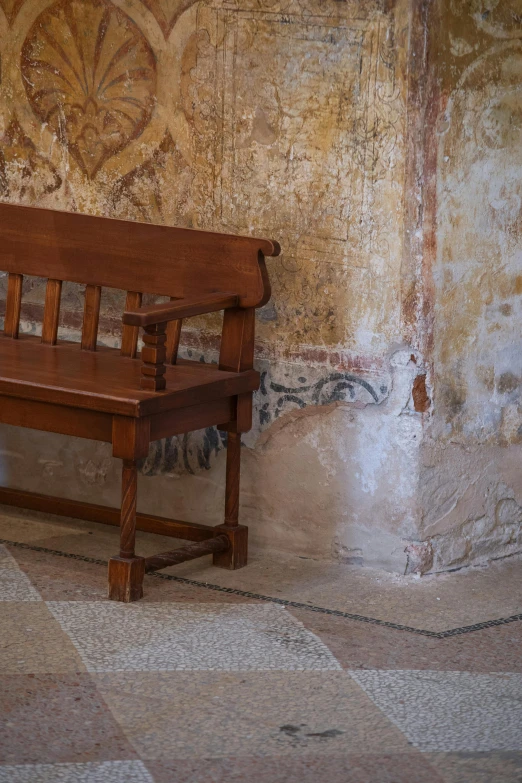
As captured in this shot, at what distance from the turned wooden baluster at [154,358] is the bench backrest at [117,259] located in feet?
1.47

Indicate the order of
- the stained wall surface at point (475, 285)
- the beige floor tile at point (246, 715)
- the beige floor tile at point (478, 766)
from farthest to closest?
the stained wall surface at point (475, 285) → the beige floor tile at point (246, 715) → the beige floor tile at point (478, 766)

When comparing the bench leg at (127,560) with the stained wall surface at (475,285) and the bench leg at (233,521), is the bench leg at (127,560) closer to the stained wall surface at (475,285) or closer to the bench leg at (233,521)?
the bench leg at (233,521)

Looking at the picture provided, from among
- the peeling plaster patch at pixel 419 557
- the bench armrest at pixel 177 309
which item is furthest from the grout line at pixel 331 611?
the bench armrest at pixel 177 309

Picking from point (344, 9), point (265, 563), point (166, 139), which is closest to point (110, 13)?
point (166, 139)

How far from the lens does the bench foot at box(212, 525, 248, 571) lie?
13.6 feet

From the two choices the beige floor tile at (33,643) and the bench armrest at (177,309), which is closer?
the beige floor tile at (33,643)

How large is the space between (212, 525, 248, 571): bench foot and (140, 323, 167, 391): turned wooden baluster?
2.24ft

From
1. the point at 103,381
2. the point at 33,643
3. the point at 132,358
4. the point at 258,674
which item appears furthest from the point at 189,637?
the point at 132,358

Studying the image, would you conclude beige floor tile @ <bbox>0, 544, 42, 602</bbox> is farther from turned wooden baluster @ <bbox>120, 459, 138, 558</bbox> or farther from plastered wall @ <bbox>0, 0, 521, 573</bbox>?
plastered wall @ <bbox>0, 0, 521, 573</bbox>

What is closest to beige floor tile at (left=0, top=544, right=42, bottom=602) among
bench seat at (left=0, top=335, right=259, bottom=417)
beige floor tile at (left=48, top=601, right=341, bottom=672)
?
beige floor tile at (left=48, top=601, right=341, bottom=672)

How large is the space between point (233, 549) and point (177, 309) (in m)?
0.93

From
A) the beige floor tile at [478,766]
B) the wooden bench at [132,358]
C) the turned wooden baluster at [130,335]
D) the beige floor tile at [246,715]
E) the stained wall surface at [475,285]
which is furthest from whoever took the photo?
the turned wooden baluster at [130,335]

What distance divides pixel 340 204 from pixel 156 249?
2.15ft

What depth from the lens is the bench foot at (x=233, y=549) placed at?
13.6 ft
